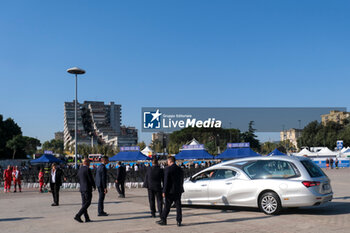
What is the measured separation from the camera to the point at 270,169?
10.6 m

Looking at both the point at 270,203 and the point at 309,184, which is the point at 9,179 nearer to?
the point at 270,203

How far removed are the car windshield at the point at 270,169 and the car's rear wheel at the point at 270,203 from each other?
1.69ft

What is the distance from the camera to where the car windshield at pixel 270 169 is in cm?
1027

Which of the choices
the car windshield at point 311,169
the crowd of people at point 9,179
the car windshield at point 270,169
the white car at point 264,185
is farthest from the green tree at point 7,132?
the car windshield at point 311,169

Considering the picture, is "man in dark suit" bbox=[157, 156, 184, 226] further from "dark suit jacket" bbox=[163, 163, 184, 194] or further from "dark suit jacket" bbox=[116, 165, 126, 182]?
"dark suit jacket" bbox=[116, 165, 126, 182]

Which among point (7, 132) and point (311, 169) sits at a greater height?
point (7, 132)

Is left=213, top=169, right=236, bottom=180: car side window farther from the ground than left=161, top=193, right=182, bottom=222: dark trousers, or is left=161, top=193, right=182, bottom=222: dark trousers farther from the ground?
left=213, top=169, right=236, bottom=180: car side window

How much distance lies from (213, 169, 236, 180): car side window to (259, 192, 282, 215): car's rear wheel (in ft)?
3.70

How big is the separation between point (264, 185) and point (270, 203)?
0.49 metres

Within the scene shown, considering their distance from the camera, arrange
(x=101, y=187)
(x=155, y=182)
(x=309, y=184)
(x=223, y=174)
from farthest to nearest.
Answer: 1. (x=223, y=174)
2. (x=101, y=187)
3. (x=155, y=182)
4. (x=309, y=184)

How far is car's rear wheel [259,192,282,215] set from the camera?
33.1 feet

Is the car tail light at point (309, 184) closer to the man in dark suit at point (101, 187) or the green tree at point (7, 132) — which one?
the man in dark suit at point (101, 187)

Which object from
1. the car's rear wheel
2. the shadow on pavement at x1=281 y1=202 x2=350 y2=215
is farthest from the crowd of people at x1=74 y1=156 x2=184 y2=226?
the shadow on pavement at x1=281 y1=202 x2=350 y2=215

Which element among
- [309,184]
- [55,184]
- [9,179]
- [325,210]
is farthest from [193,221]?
[9,179]
